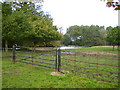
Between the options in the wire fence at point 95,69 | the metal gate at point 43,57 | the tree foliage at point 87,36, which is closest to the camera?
the wire fence at point 95,69

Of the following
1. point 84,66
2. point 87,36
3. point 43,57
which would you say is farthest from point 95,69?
point 87,36

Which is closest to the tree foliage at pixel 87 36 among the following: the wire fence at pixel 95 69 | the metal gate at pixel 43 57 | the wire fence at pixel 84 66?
the metal gate at pixel 43 57

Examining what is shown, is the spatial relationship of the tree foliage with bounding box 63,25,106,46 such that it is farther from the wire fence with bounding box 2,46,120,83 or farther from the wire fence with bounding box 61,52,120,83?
the wire fence with bounding box 61,52,120,83

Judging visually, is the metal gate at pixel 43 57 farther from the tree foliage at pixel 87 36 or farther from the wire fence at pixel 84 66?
the tree foliage at pixel 87 36

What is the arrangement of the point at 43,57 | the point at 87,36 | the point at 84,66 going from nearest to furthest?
the point at 84,66 → the point at 43,57 → the point at 87,36

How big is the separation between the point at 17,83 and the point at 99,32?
35387 millimetres

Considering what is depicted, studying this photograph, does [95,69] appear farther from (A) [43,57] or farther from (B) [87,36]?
(B) [87,36]

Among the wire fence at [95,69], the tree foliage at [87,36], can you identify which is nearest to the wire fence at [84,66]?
the wire fence at [95,69]

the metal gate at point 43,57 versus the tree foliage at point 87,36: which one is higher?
the tree foliage at point 87,36

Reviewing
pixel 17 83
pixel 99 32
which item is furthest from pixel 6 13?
pixel 99 32

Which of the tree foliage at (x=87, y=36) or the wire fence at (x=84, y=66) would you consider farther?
the tree foliage at (x=87, y=36)

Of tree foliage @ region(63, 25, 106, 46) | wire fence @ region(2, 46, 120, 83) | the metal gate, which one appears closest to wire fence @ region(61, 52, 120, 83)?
wire fence @ region(2, 46, 120, 83)

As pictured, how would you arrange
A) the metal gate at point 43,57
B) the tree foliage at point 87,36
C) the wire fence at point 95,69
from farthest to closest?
the tree foliage at point 87,36 < the metal gate at point 43,57 < the wire fence at point 95,69

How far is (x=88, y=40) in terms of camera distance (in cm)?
3553
